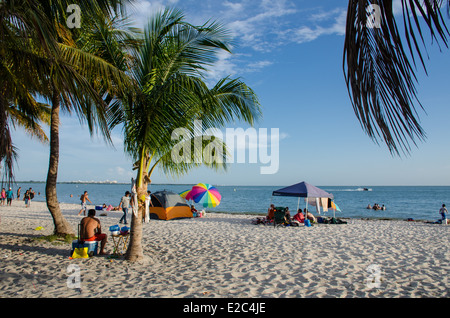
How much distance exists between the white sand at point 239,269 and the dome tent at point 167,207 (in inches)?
218

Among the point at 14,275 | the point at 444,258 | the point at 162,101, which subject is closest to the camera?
the point at 14,275

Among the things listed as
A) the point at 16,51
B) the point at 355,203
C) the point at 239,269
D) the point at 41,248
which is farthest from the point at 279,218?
the point at 355,203

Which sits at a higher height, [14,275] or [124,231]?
[124,231]

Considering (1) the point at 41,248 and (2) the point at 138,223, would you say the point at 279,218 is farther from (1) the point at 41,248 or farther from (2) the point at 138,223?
(1) the point at 41,248

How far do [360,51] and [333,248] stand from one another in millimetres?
8008

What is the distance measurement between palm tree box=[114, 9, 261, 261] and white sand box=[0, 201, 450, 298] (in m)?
1.23

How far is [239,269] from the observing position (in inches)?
249

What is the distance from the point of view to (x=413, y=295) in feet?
15.8

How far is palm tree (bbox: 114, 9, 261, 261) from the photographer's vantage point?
20.3 feet

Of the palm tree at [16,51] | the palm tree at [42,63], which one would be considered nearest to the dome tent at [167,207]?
the palm tree at [42,63]

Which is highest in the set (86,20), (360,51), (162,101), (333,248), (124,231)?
(86,20)

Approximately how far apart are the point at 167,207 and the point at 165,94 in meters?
10.2
